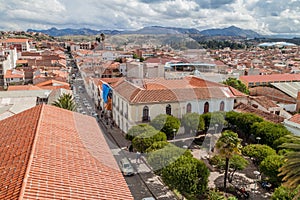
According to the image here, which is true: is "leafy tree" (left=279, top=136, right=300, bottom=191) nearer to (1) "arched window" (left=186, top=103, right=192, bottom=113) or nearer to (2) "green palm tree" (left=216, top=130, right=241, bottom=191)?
(2) "green palm tree" (left=216, top=130, right=241, bottom=191)

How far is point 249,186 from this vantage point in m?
18.3

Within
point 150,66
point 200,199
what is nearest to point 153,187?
point 200,199

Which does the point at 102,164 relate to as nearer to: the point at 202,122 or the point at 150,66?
the point at 150,66

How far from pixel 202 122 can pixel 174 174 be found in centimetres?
1046

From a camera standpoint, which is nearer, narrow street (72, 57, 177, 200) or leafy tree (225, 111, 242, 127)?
narrow street (72, 57, 177, 200)

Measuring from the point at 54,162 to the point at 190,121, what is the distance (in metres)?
17.2

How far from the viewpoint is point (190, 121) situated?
82.2ft

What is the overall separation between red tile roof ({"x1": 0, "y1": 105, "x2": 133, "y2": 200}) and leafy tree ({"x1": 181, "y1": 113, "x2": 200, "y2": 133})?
12.4m

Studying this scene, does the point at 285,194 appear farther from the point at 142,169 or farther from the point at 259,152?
the point at 142,169

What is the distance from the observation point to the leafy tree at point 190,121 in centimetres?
2459

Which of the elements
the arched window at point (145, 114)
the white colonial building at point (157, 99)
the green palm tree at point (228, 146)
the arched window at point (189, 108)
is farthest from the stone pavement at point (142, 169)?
the arched window at point (189, 108)

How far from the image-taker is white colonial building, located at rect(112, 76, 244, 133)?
894 inches

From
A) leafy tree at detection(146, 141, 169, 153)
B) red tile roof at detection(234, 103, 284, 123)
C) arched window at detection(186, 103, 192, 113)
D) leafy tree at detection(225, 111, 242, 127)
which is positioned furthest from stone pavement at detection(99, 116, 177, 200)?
red tile roof at detection(234, 103, 284, 123)

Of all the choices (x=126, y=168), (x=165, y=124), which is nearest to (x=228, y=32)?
(x=165, y=124)
